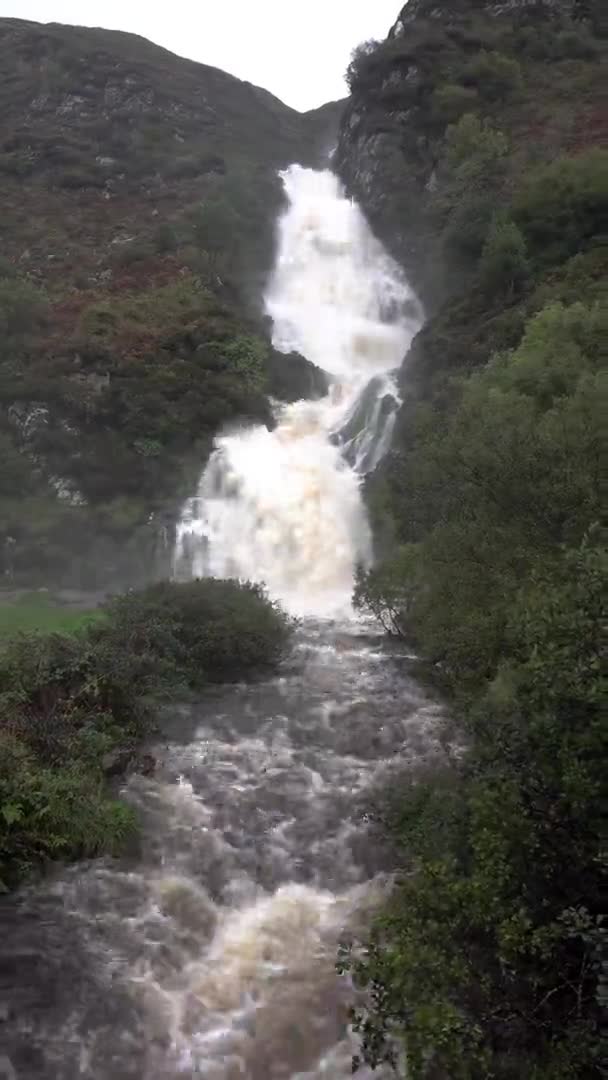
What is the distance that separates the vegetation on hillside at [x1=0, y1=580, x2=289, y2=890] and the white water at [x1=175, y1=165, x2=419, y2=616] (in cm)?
570

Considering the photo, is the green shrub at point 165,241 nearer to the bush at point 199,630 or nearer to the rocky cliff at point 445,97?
the rocky cliff at point 445,97

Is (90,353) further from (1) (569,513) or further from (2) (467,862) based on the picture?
(2) (467,862)

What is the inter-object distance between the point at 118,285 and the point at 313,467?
1947 centimetres

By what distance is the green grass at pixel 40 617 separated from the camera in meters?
19.4

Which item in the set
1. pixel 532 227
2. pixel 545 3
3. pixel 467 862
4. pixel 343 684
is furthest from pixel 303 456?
pixel 545 3

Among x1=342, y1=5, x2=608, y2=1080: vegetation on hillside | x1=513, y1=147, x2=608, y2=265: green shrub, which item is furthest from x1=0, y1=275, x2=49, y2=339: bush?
x1=513, y1=147, x2=608, y2=265: green shrub

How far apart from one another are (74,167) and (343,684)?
187ft

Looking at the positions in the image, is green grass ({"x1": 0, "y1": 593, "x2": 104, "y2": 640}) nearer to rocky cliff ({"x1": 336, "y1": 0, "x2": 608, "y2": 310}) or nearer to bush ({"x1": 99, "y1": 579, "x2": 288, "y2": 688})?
bush ({"x1": 99, "y1": 579, "x2": 288, "y2": 688})

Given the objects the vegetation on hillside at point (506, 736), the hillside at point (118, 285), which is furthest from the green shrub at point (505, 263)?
the hillside at point (118, 285)

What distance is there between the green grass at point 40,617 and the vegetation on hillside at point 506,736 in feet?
23.1

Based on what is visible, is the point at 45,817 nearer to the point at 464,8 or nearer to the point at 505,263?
the point at 505,263

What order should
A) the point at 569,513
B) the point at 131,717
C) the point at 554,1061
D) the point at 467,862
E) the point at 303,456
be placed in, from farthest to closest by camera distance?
1. the point at 303,456
2. the point at 131,717
3. the point at 569,513
4. the point at 467,862
5. the point at 554,1061

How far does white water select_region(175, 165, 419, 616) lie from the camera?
28.1 meters

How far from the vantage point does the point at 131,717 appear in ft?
48.6
